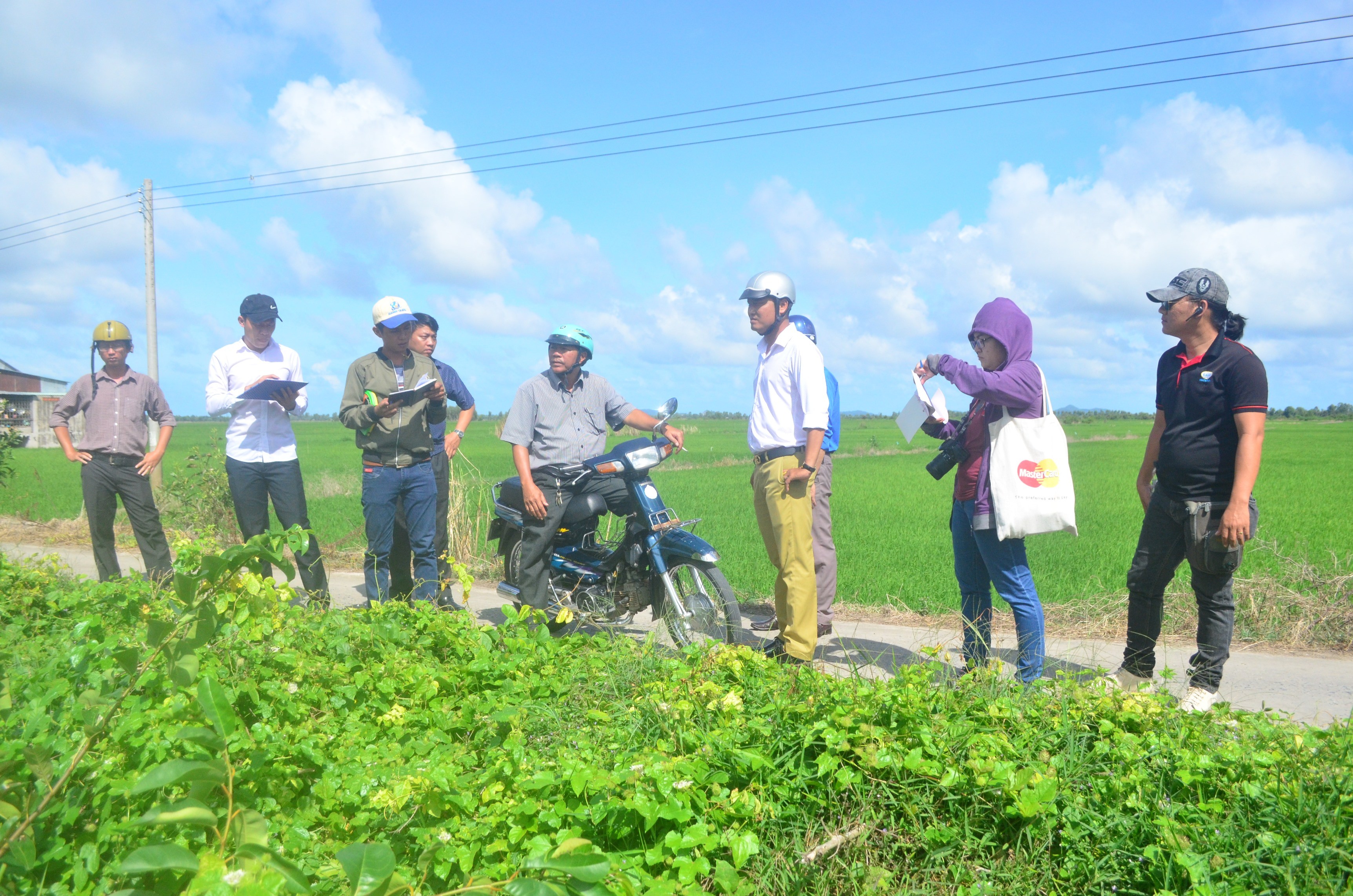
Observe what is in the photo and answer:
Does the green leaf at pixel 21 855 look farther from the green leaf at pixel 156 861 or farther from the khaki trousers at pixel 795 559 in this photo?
the khaki trousers at pixel 795 559

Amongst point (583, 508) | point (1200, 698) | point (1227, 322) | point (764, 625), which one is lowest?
point (764, 625)

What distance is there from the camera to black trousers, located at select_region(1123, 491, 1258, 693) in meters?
3.79

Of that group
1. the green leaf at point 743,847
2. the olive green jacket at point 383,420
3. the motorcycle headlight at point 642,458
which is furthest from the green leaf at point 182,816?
the olive green jacket at point 383,420

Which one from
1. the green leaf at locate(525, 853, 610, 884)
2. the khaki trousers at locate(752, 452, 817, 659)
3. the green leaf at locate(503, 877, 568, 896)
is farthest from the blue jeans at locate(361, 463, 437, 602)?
the green leaf at locate(503, 877, 568, 896)

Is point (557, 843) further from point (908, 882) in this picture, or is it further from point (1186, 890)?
point (1186, 890)

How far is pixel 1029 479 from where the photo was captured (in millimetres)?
3971

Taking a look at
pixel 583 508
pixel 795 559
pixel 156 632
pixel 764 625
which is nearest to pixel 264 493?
pixel 583 508

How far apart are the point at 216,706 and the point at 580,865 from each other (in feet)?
2.24

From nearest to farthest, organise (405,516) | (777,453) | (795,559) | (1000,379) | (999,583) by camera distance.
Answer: (1000,379), (999,583), (795,559), (777,453), (405,516)

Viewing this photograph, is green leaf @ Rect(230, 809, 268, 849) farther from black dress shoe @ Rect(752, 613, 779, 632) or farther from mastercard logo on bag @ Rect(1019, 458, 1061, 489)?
black dress shoe @ Rect(752, 613, 779, 632)

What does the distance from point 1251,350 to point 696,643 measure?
2726 mm

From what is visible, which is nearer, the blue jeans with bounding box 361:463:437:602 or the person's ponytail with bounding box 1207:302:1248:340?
the person's ponytail with bounding box 1207:302:1248:340

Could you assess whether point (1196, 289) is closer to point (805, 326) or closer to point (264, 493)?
point (805, 326)

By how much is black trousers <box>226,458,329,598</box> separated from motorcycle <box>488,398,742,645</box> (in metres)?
1.39
